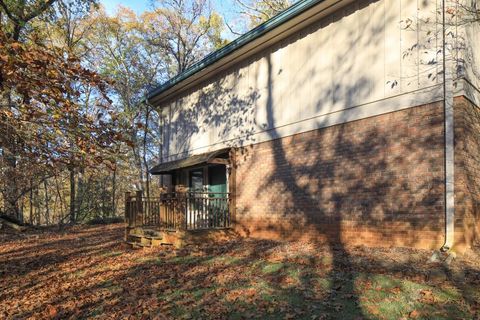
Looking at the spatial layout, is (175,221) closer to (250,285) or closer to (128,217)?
(128,217)

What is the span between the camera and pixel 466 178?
6668 mm

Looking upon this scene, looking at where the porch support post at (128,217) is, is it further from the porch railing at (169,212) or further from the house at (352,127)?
the house at (352,127)

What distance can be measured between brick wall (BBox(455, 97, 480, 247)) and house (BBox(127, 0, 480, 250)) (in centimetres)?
2

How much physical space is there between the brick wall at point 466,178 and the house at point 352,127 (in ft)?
0.07

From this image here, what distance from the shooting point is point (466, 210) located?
258 inches

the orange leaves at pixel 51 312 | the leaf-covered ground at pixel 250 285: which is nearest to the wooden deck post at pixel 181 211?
the leaf-covered ground at pixel 250 285

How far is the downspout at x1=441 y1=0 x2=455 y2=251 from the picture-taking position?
6.44 meters

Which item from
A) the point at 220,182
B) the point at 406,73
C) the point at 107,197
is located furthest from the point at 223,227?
the point at 107,197

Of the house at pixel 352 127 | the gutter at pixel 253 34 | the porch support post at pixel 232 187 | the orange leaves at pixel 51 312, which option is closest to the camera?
the orange leaves at pixel 51 312

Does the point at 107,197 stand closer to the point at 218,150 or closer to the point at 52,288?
the point at 218,150

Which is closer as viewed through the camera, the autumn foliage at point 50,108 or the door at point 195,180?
the autumn foliage at point 50,108

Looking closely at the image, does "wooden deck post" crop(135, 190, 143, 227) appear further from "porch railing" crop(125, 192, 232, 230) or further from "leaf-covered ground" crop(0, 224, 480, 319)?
"leaf-covered ground" crop(0, 224, 480, 319)

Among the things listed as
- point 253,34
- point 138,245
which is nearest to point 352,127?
point 253,34

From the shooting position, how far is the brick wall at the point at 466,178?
21.3ft
